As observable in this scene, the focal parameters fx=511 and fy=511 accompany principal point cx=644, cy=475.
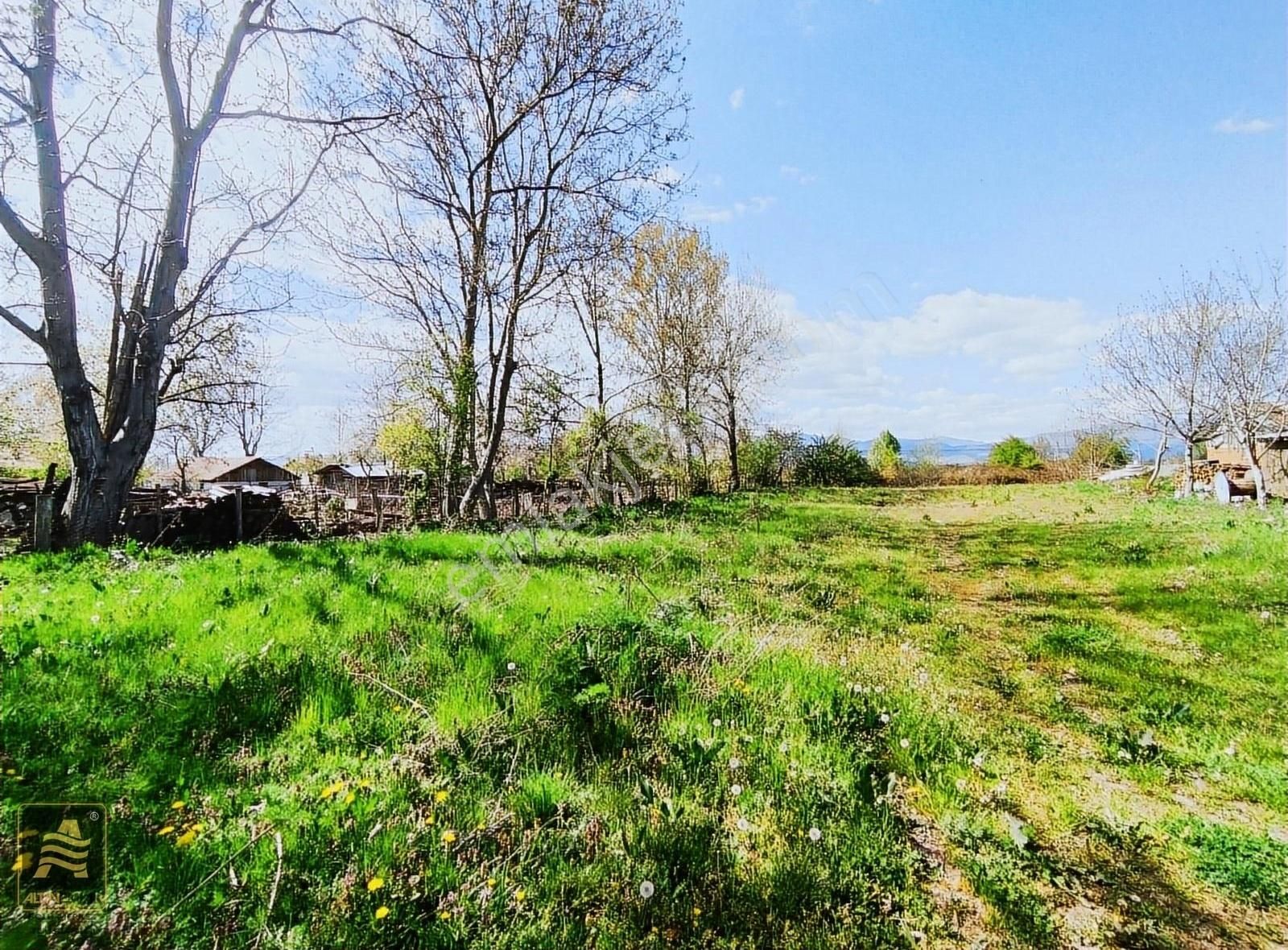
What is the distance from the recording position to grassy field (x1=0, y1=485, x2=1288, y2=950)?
6.20 ft

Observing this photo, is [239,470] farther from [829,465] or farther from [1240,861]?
[1240,861]

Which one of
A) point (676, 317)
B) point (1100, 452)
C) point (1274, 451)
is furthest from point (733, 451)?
point (1100, 452)

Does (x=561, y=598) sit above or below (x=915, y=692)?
above

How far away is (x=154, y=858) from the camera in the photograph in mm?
1951

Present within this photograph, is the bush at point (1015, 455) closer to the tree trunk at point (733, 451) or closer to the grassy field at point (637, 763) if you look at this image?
the tree trunk at point (733, 451)

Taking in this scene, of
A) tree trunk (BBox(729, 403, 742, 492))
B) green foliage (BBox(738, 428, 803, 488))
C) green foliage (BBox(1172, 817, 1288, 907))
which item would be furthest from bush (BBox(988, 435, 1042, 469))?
green foliage (BBox(1172, 817, 1288, 907))

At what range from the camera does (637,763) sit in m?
2.74

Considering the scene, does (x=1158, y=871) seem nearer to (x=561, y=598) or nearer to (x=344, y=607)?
(x=561, y=598)

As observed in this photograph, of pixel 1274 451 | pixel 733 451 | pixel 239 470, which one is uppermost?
pixel 239 470

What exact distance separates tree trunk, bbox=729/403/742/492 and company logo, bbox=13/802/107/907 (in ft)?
74.0

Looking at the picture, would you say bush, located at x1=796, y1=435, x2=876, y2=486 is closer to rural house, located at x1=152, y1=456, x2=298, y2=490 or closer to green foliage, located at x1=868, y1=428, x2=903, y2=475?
→ green foliage, located at x1=868, y1=428, x2=903, y2=475

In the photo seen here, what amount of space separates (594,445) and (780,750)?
547 inches

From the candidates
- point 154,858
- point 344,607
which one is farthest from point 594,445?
point 154,858

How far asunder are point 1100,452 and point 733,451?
2426 cm
